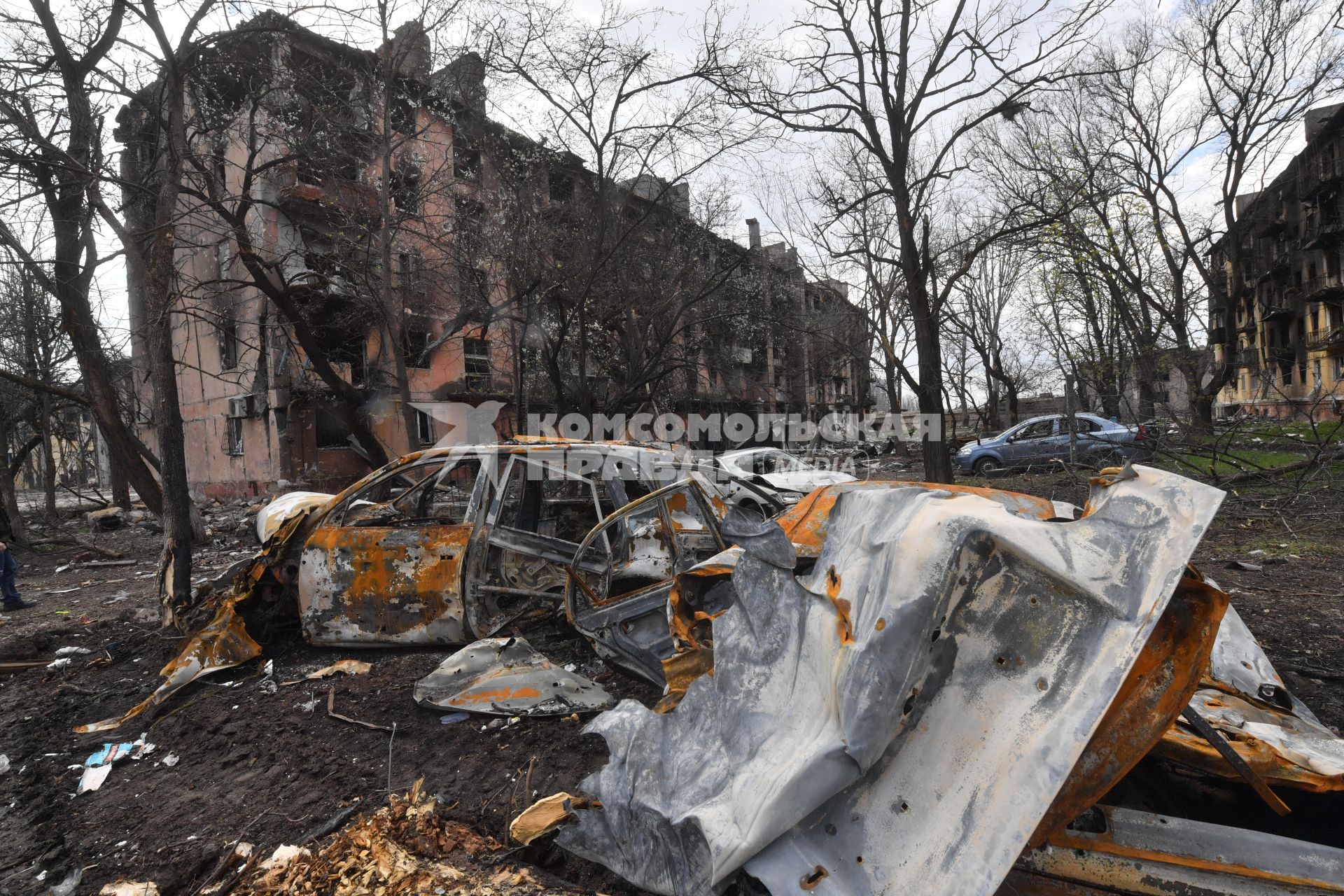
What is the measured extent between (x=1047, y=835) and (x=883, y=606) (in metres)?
0.69

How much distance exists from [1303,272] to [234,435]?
158 feet

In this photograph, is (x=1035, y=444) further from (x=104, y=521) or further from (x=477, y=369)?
(x=104, y=521)

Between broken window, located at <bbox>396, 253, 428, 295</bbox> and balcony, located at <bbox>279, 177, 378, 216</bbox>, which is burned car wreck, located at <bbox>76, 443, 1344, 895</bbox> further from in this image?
broken window, located at <bbox>396, 253, 428, 295</bbox>

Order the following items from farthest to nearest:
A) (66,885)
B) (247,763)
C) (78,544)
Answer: (78,544) < (247,763) < (66,885)

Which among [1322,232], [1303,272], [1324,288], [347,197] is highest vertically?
[1322,232]

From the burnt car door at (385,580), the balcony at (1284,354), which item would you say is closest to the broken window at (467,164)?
the burnt car door at (385,580)

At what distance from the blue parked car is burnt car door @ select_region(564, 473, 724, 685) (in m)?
12.4

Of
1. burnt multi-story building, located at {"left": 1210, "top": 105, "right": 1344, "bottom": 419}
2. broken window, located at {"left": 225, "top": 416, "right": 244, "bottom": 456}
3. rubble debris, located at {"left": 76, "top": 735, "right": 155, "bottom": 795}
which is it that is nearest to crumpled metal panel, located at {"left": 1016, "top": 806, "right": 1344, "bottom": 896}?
rubble debris, located at {"left": 76, "top": 735, "right": 155, "bottom": 795}

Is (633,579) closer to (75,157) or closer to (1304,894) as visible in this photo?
(1304,894)

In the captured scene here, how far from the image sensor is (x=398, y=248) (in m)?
13.2

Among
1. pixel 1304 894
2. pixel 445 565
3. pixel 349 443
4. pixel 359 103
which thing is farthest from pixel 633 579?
pixel 349 443

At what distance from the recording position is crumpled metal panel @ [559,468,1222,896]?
1.72 metres

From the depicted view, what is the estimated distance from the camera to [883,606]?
1963mm

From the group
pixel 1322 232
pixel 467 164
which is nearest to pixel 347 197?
pixel 467 164
